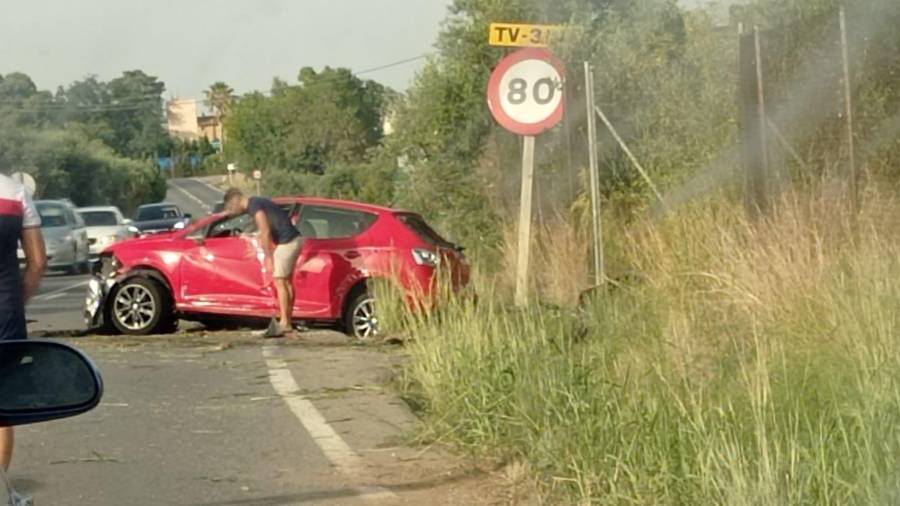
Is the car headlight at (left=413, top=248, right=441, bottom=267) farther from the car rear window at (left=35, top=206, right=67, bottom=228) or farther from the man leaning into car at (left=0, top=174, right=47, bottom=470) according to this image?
the car rear window at (left=35, top=206, right=67, bottom=228)

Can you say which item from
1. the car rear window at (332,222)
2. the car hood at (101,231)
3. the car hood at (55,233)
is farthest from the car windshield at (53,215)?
the car rear window at (332,222)

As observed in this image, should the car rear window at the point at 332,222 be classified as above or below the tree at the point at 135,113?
below

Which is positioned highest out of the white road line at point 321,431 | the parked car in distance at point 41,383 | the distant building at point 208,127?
the distant building at point 208,127

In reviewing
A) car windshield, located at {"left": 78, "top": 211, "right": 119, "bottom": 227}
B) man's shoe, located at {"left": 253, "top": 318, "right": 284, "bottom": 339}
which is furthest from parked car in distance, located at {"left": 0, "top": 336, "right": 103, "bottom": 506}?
car windshield, located at {"left": 78, "top": 211, "right": 119, "bottom": 227}

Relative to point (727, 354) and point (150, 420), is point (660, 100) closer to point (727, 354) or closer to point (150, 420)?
point (150, 420)

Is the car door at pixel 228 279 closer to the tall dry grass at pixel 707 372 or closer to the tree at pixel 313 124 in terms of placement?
the tall dry grass at pixel 707 372

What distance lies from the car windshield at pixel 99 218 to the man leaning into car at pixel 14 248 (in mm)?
37297

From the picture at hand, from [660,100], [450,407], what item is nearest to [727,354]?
[450,407]

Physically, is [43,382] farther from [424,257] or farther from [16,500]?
[424,257]

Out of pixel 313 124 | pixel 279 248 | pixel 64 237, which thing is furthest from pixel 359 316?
pixel 313 124

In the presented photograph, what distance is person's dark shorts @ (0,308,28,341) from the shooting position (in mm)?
7938

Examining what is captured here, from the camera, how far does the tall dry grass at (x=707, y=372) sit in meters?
6.46

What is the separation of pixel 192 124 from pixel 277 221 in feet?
539

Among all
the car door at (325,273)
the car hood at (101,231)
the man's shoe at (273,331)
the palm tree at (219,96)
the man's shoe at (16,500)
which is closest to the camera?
the man's shoe at (16,500)
